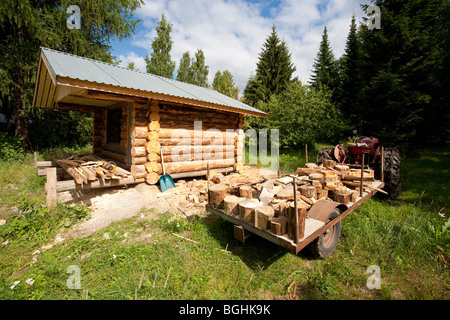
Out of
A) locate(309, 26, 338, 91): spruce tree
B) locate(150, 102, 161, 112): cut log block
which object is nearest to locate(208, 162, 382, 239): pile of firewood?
locate(150, 102, 161, 112): cut log block

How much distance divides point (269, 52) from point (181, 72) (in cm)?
1496

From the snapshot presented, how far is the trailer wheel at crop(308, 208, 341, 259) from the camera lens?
295cm

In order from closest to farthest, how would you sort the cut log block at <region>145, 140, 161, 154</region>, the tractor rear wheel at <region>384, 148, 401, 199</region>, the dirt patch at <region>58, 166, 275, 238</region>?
the dirt patch at <region>58, 166, 275, 238</region>
the tractor rear wheel at <region>384, 148, 401, 199</region>
the cut log block at <region>145, 140, 161, 154</region>

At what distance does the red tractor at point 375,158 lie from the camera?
5.11 meters

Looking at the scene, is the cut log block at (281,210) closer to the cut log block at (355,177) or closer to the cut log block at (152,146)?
the cut log block at (355,177)

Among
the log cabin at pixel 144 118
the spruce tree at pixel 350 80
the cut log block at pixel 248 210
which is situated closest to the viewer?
the cut log block at pixel 248 210

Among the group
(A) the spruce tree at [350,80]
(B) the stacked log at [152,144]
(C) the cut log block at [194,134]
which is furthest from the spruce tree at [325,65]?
(B) the stacked log at [152,144]

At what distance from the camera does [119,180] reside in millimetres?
5512

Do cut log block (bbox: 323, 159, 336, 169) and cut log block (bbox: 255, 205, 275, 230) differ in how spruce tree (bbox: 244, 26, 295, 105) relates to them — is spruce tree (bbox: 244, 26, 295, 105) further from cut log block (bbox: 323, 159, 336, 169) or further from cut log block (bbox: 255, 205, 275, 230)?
cut log block (bbox: 255, 205, 275, 230)

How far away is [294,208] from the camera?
226 cm

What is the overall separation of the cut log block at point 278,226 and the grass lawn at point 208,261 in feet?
2.34

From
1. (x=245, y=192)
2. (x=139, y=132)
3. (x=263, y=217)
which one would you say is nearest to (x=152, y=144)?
(x=139, y=132)
